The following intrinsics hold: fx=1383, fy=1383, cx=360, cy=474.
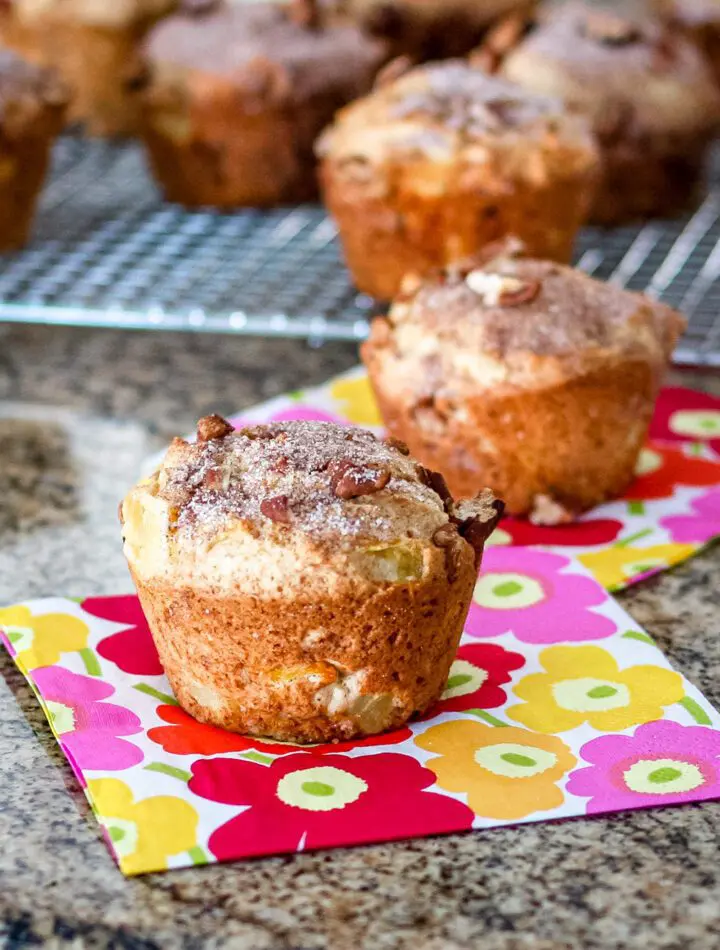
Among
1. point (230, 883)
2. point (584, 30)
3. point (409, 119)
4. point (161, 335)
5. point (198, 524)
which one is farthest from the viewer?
point (584, 30)

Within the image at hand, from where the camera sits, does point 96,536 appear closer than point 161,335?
Yes

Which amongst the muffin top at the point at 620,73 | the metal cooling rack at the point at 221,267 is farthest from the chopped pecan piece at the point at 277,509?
the muffin top at the point at 620,73

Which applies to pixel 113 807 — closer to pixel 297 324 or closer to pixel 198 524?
pixel 198 524

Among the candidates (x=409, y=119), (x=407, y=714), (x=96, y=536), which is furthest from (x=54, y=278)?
(x=407, y=714)

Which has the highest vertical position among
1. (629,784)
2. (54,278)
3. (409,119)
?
(409,119)

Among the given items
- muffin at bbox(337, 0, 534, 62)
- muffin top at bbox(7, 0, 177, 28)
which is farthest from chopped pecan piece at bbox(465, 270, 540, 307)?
muffin top at bbox(7, 0, 177, 28)

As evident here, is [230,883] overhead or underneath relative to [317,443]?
underneath

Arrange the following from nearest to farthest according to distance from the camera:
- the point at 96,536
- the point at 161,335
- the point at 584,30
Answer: the point at 96,536, the point at 161,335, the point at 584,30

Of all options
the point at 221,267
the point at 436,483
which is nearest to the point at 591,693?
the point at 436,483
